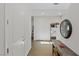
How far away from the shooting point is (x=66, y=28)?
180 centimetres

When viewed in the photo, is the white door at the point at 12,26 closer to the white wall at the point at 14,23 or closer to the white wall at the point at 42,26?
the white wall at the point at 14,23

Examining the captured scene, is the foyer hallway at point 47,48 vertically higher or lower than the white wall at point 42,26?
lower

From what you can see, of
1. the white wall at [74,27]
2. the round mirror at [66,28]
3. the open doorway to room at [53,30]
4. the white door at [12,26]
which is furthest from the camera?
the open doorway to room at [53,30]

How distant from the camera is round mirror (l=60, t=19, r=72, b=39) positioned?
1.73 meters

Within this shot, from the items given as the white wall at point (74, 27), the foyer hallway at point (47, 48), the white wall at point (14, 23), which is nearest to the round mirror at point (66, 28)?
the white wall at point (74, 27)

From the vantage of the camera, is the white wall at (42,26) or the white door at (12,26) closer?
the white door at (12,26)

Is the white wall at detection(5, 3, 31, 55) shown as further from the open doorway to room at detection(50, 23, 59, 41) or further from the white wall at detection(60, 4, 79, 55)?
the white wall at detection(60, 4, 79, 55)

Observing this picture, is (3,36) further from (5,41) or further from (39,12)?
(39,12)

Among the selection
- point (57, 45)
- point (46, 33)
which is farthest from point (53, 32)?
point (57, 45)

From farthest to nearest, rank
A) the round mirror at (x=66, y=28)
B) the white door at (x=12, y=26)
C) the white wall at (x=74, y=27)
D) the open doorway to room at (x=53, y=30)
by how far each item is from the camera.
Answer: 1. the open doorway to room at (x=53, y=30)
2. the round mirror at (x=66, y=28)
3. the white wall at (x=74, y=27)
4. the white door at (x=12, y=26)

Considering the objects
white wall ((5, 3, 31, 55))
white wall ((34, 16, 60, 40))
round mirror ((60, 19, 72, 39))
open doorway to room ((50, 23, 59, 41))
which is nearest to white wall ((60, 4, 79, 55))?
round mirror ((60, 19, 72, 39))

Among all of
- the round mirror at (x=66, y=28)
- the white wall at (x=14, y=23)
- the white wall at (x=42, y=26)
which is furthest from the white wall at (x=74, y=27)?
the white wall at (x=14, y=23)

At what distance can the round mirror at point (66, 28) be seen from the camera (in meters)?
1.73

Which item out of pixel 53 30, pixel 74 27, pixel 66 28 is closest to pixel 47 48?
pixel 53 30
